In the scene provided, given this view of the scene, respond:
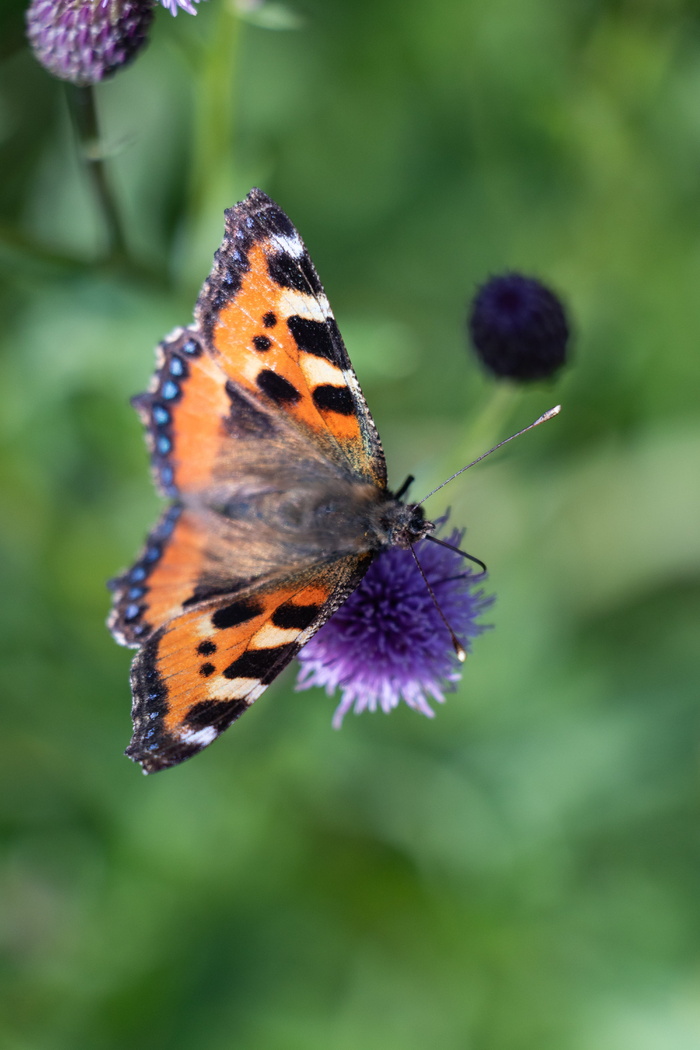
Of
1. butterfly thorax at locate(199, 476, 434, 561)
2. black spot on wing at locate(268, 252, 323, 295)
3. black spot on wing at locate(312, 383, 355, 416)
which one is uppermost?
black spot on wing at locate(268, 252, 323, 295)

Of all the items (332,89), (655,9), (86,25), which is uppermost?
(332,89)

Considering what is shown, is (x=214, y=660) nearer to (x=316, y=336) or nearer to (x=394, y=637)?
(x=394, y=637)

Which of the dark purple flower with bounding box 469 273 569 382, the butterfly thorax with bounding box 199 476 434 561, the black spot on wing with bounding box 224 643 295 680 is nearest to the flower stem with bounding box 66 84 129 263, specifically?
the butterfly thorax with bounding box 199 476 434 561

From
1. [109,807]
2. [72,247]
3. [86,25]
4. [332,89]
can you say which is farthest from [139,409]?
[332,89]

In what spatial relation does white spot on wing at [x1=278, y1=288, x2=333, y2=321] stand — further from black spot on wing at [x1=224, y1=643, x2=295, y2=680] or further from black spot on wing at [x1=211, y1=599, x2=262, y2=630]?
black spot on wing at [x1=224, y1=643, x2=295, y2=680]

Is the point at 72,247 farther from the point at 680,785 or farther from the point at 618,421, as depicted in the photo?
the point at 680,785

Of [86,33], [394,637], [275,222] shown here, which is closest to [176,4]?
[86,33]
